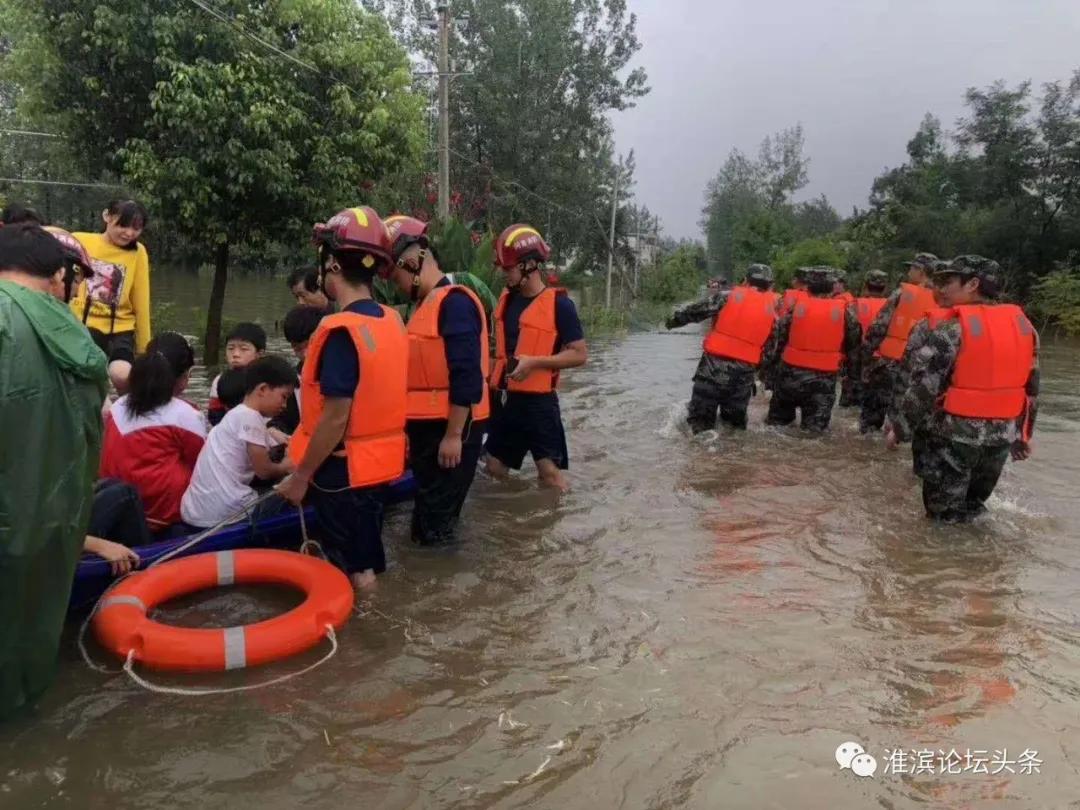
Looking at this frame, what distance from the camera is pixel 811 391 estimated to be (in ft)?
25.6

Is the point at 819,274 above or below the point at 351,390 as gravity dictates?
above

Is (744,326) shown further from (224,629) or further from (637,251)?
(637,251)

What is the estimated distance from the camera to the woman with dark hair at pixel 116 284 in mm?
4895

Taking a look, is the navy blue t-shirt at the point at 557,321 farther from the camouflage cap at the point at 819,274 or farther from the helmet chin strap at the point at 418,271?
the camouflage cap at the point at 819,274

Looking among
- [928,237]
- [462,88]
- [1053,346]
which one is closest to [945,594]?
[1053,346]

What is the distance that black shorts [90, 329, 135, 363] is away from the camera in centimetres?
504

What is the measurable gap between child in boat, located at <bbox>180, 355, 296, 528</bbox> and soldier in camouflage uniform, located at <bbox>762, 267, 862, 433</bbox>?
549 cm

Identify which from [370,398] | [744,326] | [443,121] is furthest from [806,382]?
[443,121]

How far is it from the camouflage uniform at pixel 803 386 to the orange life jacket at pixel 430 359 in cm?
475

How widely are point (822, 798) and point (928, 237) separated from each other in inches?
1155

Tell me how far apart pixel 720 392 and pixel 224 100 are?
22.0ft

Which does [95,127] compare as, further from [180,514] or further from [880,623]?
[880,623]

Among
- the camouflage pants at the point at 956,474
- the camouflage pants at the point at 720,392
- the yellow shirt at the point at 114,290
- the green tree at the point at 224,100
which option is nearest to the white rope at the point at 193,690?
the yellow shirt at the point at 114,290

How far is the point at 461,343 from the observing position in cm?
386
